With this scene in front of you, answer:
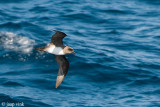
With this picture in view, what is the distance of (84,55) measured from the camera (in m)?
12.9

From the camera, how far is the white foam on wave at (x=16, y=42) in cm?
1291

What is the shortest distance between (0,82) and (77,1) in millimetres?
8330

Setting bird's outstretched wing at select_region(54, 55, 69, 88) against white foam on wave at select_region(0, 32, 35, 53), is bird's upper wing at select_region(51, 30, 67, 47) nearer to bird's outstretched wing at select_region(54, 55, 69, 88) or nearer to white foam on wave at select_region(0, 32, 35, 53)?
bird's outstretched wing at select_region(54, 55, 69, 88)

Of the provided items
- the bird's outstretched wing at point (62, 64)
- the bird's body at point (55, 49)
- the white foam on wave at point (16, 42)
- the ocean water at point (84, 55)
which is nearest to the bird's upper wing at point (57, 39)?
the bird's body at point (55, 49)

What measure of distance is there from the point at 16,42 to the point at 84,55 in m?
2.59

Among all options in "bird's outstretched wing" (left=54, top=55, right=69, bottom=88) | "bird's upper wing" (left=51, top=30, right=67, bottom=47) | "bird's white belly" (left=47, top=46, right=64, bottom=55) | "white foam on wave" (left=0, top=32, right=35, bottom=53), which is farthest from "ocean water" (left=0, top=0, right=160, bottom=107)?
"bird's upper wing" (left=51, top=30, right=67, bottom=47)

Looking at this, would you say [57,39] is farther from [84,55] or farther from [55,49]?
[84,55]

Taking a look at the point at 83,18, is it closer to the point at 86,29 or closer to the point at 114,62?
the point at 86,29

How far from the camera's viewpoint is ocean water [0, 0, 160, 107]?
10836 mm

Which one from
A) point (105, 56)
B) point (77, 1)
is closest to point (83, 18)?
point (77, 1)

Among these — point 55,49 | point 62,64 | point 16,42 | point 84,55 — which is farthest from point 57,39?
point 16,42

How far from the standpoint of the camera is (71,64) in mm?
12320

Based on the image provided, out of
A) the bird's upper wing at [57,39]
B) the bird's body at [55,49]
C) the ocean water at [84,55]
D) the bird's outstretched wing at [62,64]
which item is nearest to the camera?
the bird's upper wing at [57,39]

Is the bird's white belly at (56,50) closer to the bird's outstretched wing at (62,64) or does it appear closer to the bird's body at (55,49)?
the bird's body at (55,49)
